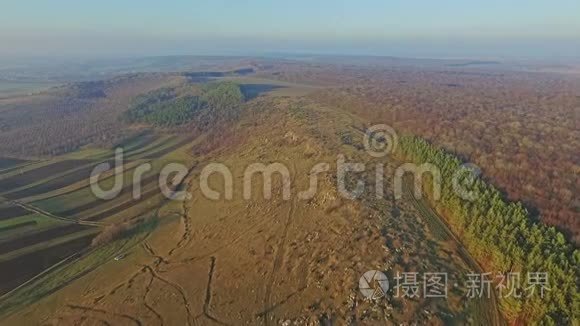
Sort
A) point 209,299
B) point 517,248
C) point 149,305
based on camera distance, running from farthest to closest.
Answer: point 149,305
point 209,299
point 517,248

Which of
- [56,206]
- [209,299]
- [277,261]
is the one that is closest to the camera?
[209,299]

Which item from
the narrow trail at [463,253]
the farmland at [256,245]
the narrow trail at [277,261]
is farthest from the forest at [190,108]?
the narrow trail at [463,253]

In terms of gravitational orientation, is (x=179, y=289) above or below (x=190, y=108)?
below

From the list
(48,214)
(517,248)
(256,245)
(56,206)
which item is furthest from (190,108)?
(517,248)

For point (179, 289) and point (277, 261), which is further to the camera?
point (277, 261)

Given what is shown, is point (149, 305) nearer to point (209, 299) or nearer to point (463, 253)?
point (209, 299)

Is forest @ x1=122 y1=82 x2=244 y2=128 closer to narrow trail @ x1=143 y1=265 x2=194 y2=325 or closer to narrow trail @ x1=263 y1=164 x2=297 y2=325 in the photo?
narrow trail @ x1=263 y1=164 x2=297 y2=325

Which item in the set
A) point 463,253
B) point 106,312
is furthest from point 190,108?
point 463,253

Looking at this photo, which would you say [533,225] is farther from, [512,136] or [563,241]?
[512,136]

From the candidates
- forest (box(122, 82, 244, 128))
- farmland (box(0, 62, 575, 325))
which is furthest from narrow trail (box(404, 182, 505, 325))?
forest (box(122, 82, 244, 128))

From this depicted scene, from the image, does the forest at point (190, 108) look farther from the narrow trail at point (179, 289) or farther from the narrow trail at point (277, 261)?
the narrow trail at point (179, 289)

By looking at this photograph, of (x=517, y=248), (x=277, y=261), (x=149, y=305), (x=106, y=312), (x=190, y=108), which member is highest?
(x=517, y=248)

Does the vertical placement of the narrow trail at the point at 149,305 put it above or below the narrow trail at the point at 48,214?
above
